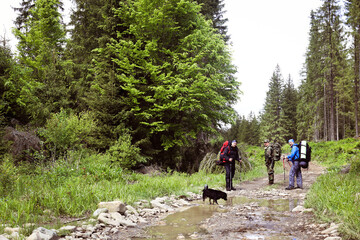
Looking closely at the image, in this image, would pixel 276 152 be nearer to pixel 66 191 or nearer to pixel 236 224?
pixel 236 224

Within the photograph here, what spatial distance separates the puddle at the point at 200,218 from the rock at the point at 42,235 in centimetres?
159

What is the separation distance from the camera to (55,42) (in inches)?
1026

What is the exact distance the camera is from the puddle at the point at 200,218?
5.27 metres

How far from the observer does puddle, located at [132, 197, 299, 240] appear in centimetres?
527

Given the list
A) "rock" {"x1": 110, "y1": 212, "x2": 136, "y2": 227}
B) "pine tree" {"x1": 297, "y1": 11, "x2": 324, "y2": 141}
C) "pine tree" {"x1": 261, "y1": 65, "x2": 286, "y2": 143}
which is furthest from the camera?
"pine tree" {"x1": 261, "y1": 65, "x2": 286, "y2": 143}

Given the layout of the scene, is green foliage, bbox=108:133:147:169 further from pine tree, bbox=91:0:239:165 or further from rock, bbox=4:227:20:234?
rock, bbox=4:227:20:234

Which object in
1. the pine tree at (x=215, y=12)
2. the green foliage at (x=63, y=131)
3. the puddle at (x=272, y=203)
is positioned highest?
the pine tree at (x=215, y=12)

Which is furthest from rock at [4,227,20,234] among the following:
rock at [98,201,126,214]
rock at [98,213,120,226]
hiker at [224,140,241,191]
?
hiker at [224,140,241,191]

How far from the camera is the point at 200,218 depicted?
668 centimetres

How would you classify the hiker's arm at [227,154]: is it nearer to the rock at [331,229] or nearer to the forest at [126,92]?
the forest at [126,92]

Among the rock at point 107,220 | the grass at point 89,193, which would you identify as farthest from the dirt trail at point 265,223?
the rock at point 107,220

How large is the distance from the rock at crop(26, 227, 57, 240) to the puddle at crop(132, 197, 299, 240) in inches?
62.4

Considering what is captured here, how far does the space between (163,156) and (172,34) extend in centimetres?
828

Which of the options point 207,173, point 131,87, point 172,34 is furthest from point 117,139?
point 172,34
